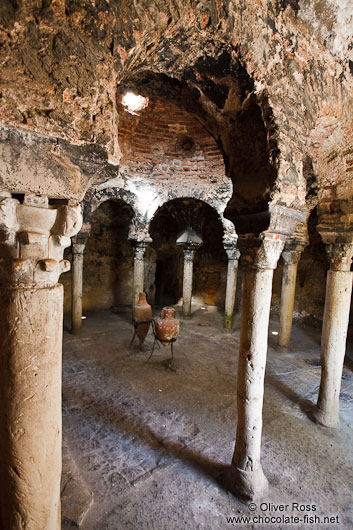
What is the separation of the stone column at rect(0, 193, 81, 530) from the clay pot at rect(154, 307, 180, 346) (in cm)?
400

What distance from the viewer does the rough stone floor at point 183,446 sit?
2.80 meters

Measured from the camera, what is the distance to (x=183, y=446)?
12.2 ft

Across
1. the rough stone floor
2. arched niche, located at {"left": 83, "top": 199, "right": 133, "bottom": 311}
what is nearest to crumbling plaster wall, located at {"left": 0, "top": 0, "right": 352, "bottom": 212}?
the rough stone floor

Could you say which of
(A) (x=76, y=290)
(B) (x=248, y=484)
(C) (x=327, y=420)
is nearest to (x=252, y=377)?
(B) (x=248, y=484)

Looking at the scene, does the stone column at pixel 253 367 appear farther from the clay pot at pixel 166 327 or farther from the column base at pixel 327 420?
the clay pot at pixel 166 327

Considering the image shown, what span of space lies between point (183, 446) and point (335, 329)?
2698 millimetres

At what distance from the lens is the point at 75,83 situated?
5.78 ft

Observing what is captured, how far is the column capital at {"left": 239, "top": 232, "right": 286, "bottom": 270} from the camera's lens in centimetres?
286

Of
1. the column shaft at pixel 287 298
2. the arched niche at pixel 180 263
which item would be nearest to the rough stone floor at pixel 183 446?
the column shaft at pixel 287 298

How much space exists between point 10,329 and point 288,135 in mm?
2786

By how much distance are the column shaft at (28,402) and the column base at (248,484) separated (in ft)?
6.29

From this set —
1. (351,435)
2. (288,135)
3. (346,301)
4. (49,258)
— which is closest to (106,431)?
(49,258)

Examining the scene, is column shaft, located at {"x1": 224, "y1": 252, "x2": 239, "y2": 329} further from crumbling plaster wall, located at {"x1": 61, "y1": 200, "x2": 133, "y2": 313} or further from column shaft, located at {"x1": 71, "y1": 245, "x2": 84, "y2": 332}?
column shaft, located at {"x1": 71, "y1": 245, "x2": 84, "y2": 332}

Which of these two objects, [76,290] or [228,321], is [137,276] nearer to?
[76,290]
